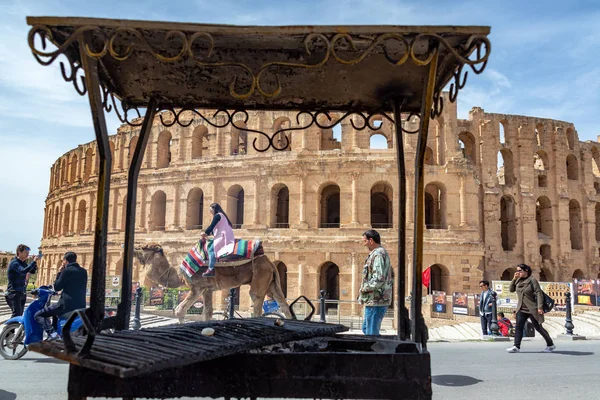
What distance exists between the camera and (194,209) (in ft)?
97.8

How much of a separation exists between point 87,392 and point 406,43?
123 inches

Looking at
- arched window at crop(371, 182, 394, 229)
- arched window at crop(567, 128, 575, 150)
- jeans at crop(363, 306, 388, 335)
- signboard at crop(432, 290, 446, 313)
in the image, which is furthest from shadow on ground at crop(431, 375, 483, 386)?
arched window at crop(567, 128, 575, 150)

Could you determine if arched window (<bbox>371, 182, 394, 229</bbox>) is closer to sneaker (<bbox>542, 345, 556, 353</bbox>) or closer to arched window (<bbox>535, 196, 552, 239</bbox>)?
arched window (<bbox>535, 196, 552, 239</bbox>)

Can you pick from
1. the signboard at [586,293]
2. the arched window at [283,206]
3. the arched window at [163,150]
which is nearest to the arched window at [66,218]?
the arched window at [163,150]

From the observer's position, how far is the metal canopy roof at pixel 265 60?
3348mm

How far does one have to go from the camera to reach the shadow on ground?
259 inches

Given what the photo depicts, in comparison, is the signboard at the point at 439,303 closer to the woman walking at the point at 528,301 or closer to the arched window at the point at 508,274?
the arched window at the point at 508,274

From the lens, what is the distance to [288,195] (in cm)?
3009

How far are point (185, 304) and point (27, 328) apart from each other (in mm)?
4606

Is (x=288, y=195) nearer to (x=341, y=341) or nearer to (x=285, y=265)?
(x=285, y=265)

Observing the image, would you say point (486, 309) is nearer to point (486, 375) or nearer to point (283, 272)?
point (486, 375)

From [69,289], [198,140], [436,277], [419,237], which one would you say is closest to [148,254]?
[69,289]

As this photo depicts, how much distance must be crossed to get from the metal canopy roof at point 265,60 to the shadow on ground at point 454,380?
3939 millimetres

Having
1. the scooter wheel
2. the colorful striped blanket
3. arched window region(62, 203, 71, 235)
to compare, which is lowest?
the scooter wheel
